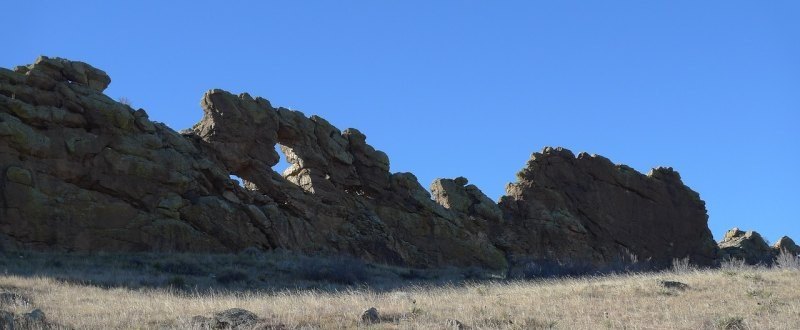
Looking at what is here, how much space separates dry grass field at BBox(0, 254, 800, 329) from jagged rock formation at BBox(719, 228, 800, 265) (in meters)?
35.5

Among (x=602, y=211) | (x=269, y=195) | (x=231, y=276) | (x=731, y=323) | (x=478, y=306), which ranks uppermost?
(x=602, y=211)

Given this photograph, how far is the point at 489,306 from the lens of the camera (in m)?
16.3

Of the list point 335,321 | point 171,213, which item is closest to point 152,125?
point 171,213

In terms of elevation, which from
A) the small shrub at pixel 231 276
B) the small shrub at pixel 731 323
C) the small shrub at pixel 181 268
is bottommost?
the small shrub at pixel 731 323

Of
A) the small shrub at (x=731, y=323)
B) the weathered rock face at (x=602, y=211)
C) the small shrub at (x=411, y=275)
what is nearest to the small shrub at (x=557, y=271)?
the small shrub at (x=411, y=275)

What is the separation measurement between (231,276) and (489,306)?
11.7 meters

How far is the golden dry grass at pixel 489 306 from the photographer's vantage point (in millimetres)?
13828

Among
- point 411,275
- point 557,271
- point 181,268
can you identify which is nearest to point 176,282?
point 181,268

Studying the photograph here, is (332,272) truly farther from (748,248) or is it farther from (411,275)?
(748,248)

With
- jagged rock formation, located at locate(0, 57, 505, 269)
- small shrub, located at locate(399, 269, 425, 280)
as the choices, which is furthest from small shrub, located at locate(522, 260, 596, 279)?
jagged rock formation, located at locate(0, 57, 505, 269)

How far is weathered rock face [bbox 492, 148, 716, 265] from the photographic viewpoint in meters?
50.0

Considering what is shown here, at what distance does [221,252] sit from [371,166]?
44.0 feet

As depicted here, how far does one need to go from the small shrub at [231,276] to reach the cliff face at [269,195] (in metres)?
6.51

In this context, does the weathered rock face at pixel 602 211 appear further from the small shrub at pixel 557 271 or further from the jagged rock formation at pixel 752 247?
the small shrub at pixel 557 271
